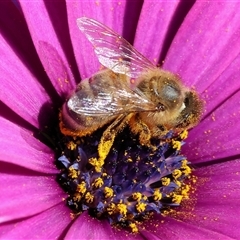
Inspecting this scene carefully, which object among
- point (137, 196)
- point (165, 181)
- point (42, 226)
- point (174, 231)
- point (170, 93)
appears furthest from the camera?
point (165, 181)

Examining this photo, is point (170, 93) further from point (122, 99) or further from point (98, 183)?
point (98, 183)

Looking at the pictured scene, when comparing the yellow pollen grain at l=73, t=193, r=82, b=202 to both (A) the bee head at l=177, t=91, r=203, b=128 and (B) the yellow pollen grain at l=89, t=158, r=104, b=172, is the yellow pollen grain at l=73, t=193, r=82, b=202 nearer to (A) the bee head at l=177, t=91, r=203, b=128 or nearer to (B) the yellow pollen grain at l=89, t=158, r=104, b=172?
(B) the yellow pollen grain at l=89, t=158, r=104, b=172

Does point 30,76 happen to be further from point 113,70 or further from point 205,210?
point 205,210

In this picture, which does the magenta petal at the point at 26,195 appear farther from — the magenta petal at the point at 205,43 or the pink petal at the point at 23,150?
the magenta petal at the point at 205,43

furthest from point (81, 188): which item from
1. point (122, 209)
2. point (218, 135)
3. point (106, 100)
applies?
point (218, 135)

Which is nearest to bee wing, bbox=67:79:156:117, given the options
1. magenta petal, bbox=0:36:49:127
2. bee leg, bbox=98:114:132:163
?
bee leg, bbox=98:114:132:163

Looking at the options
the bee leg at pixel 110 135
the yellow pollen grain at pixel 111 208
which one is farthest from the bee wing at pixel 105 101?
the yellow pollen grain at pixel 111 208

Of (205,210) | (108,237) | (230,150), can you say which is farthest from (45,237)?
(230,150)
